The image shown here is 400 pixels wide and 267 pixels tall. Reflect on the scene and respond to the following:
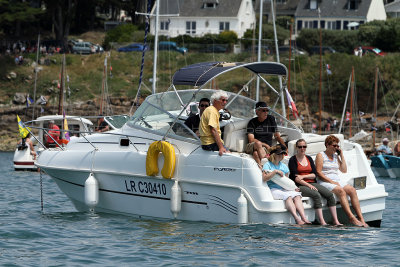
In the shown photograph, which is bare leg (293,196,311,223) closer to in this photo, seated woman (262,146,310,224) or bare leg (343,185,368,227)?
seated woman (262,146,310,224)

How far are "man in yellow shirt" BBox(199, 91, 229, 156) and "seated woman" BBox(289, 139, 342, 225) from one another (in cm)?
110

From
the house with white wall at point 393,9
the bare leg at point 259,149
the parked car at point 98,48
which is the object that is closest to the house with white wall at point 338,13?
the house with white wall at point 393,9

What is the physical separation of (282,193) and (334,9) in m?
69.2

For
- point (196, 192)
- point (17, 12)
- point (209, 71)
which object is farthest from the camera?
point (17, 12)

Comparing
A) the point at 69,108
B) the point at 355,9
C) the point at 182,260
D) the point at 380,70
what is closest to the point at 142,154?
the point at 182,260

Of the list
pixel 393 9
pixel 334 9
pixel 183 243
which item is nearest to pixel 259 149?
pixel 183 243

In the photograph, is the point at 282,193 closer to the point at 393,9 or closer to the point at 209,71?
the point at 209,71

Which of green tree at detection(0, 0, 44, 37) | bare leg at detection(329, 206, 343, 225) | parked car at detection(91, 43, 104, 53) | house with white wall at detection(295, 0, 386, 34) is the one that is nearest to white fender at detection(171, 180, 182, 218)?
bare leg at detection(329, 206, 343, 225)

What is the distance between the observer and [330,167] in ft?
38.5

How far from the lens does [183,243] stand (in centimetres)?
1045

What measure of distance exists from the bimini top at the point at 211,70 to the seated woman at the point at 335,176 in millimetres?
1933

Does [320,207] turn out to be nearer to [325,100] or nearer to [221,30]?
[325,100]

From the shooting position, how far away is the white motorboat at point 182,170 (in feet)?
36.8

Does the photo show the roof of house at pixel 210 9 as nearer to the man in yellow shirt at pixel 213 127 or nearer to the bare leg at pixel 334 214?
the man in yellow shirt at pixel 213 127
